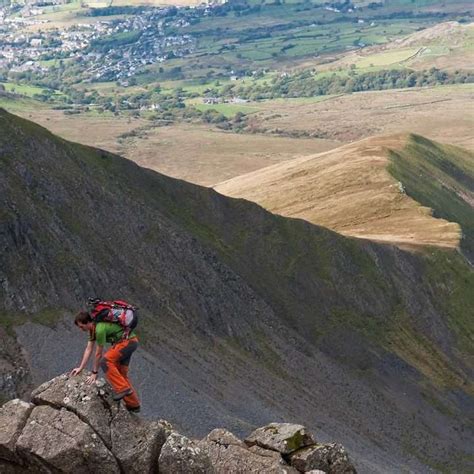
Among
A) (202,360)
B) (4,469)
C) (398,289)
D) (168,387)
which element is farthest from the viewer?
(398,289)

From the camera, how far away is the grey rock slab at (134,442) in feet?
115

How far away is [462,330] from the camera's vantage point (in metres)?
133

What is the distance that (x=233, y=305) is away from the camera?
10138cm

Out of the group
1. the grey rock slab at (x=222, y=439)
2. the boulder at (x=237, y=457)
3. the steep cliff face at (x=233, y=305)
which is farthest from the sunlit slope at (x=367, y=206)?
the boulder at (x=237, y=457)

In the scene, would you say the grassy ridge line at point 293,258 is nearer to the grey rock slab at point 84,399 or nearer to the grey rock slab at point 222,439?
the grey rock slab at point 222,439

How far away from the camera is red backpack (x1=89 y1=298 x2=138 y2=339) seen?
118 feet

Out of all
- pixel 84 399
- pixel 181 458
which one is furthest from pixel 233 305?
pixel 84 399

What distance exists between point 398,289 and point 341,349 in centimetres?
2464

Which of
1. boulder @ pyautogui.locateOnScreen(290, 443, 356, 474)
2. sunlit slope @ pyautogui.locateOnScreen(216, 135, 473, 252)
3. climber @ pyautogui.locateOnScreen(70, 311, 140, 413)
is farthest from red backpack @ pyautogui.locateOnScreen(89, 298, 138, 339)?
sunlit slope @ pyautogui.locateOnScreen(216, 135, 473, 252)

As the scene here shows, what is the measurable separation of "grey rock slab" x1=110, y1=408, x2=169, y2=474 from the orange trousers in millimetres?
780

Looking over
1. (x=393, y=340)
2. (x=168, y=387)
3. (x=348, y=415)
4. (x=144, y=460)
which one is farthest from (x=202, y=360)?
(x=144, y=460)

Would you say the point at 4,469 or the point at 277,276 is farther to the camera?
the point at 277,276

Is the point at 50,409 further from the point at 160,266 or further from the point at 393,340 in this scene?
the point at 393,340

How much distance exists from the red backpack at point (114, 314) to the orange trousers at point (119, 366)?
1.39ft
